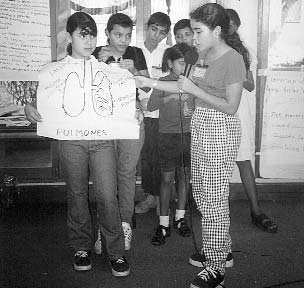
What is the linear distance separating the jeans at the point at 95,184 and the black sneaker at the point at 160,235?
56 centimetres

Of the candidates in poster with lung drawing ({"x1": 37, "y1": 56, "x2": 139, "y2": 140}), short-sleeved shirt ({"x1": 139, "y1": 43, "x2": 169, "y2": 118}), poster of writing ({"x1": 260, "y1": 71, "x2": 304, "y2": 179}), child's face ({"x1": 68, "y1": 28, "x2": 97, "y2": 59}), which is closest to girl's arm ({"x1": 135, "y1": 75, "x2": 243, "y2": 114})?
poster with lung drawing ({"x1": 37, "y1": 56, "x2": 139, "y2": 140})

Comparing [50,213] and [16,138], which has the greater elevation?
[16,138]

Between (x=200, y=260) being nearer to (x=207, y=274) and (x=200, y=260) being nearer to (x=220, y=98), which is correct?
(x=207, y=274)

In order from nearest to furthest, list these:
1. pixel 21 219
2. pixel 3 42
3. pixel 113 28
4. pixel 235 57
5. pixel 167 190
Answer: pixel 235 57 → pixel 113 28 → pixel 167 190 → pixel 21 219 → pixel 3 42

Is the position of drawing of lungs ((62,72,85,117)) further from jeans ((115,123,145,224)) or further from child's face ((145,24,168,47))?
child's face ((145,24,168,47))

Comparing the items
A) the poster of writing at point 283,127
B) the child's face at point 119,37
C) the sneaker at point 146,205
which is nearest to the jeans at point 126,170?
the child's face at point 119,37

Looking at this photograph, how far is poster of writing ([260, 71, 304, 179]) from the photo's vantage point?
424 centimetres

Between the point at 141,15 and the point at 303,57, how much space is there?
158 cm

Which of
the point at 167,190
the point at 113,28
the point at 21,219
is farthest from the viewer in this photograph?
the point at 21,219

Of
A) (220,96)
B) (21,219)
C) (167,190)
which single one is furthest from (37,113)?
(21,219)

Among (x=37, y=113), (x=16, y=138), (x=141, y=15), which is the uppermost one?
(x=141, y=15)

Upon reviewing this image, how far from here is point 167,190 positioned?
333 cm

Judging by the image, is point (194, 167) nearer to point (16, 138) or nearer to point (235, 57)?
point (235, 57)

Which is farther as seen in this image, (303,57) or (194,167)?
(303,57)
